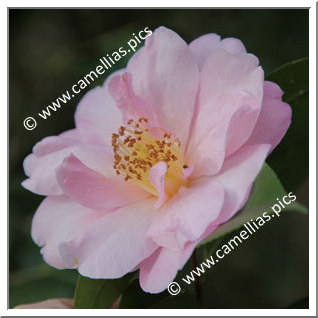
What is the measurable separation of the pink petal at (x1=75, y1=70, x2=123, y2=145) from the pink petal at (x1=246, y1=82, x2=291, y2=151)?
21 cm

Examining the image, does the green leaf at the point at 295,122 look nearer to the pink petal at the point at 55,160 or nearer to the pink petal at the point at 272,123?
the pink petal at the point at 272,123

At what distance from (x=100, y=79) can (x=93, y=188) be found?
44cm

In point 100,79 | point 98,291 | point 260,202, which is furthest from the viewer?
A: point 100,79

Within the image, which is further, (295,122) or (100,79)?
(100,79)

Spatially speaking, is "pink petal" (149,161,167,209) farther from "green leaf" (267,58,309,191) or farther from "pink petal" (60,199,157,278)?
"green leaf" (267,58,309,191)

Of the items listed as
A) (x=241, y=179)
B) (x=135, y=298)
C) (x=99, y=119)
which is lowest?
(x=135, y=298)

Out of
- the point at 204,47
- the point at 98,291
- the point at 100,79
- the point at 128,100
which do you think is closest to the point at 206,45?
the point at 204,47

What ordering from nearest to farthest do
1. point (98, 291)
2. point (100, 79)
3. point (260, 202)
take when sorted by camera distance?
point (260, 202) → point (98, 291) → point (100, 79)

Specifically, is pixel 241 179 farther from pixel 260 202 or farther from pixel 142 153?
pixel 142 153

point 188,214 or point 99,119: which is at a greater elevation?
point 99,119

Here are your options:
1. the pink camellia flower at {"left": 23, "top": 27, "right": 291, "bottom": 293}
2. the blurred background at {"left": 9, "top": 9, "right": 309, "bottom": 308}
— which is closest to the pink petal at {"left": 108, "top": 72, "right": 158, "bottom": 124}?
the pink camellia flower at {"left": 23, "top": 27, "right": 291, "bottom": 293}

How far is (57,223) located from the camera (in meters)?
0.73

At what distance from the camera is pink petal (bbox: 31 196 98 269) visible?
0.71 m

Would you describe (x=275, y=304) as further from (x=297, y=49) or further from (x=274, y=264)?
(x=297, y=49)
